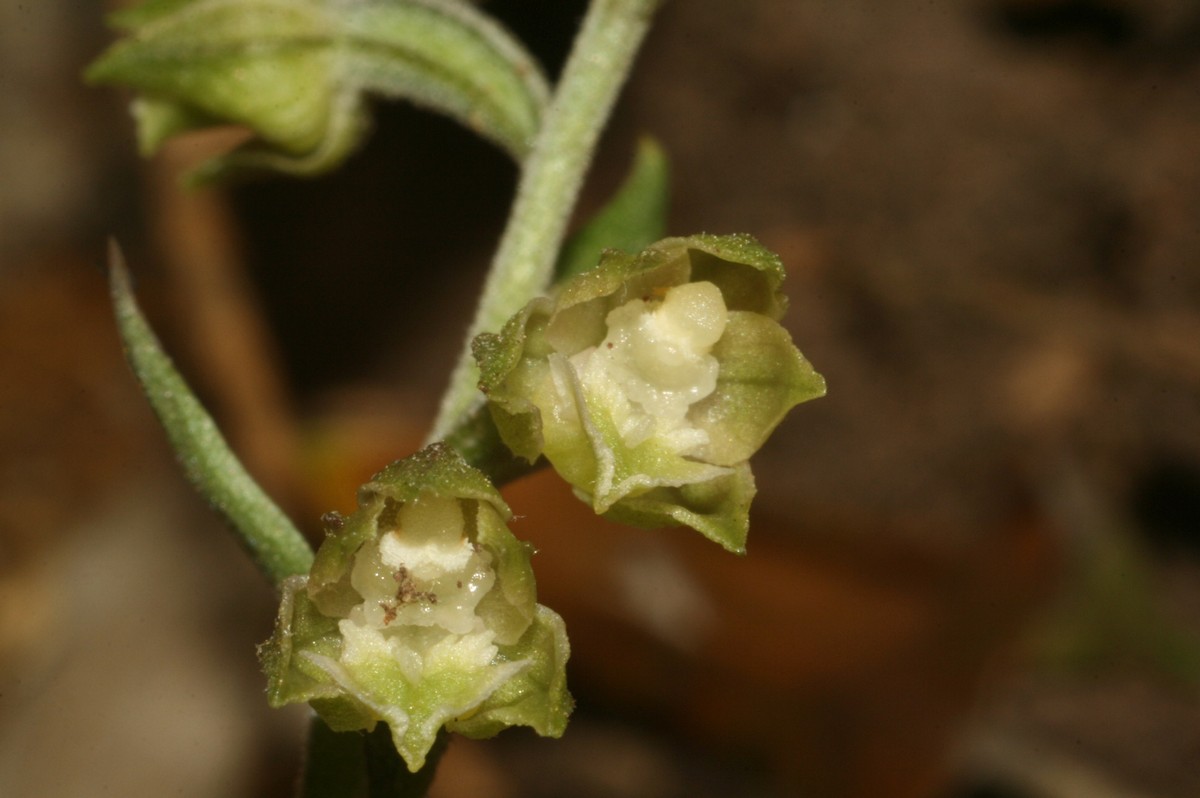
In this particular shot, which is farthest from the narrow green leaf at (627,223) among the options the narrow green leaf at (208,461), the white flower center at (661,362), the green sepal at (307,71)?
the narrow green leaf at (208,461)

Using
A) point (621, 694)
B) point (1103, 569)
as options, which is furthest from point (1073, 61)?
point (621, 694)

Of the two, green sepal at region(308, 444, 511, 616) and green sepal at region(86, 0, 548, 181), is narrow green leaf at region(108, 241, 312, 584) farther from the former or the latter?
green sepal at region(86, 0, 548, 181)

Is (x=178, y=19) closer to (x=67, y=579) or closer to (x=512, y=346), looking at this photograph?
(x=512, y=346)

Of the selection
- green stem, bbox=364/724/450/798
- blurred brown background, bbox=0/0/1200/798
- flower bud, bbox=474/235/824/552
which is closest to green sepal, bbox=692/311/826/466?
flower bud, bbox=474/235/824/552

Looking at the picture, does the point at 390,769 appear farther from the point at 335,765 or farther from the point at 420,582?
the point at 420,582

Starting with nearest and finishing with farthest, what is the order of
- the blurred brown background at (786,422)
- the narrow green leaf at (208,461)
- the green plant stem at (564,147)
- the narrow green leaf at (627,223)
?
1. the narrow green leaf at (208,461)
2. the green plant stem at (564,147)
3. the narrow green leaf at (627,223)
4. the blurred brown background at (786,422)

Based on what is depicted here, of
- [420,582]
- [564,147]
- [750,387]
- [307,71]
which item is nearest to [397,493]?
[420,582]

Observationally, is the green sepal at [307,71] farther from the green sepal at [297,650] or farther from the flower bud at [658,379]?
the green sepal at [297,650]

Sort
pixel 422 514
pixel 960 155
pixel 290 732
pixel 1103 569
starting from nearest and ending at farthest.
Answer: pixel 422 514 → pixel 290 732 → pixel 1103 569 → pixel 960 155
